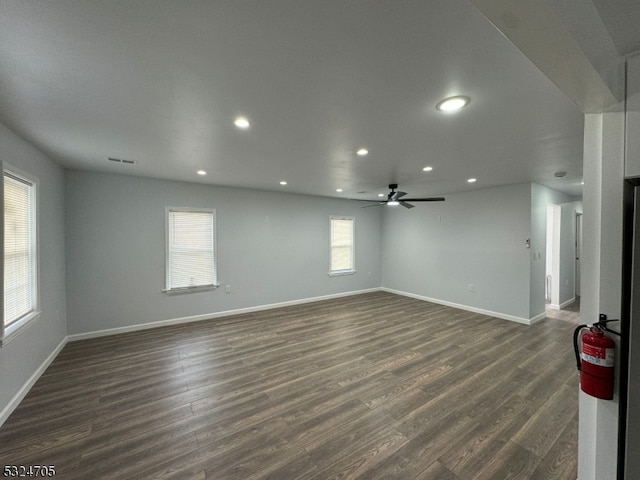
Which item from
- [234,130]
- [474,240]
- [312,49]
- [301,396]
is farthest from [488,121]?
[474,240]

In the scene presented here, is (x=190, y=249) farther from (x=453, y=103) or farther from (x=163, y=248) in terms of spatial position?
(x=453, y=103)

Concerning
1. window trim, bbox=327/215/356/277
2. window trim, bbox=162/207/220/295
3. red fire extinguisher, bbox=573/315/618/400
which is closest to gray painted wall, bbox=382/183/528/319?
window trim, bbox=327/215/356/277

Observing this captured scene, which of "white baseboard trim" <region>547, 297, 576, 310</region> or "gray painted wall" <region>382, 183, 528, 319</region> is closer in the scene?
"gray painted wall" <region>382, 183, 528, 319</region>

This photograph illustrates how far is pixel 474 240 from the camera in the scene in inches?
213

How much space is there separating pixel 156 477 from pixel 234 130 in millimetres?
2687

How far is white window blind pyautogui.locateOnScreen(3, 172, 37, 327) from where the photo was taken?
2.37 m

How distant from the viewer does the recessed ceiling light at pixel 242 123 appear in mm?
2125

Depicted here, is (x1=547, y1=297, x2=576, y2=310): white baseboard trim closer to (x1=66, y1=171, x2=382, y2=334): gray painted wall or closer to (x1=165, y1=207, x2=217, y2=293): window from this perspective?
(x1=66, y1=171, x2=382, y2=334): gray painted wall

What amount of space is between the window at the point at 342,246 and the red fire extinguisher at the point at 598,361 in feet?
17.3

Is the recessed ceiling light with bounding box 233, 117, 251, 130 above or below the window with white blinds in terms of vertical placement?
above

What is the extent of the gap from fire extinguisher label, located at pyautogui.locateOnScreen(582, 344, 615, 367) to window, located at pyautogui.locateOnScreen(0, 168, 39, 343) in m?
4.20

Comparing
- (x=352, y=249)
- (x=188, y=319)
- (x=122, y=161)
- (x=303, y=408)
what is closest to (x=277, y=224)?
(x=352, y=249)

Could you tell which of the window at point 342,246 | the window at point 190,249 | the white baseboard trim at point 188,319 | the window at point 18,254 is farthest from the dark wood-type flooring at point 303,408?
the window at point 342,246

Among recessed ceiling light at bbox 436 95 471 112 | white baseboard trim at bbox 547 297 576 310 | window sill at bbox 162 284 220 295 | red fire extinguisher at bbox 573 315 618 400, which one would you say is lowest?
white baseboard trim at bbox 547 297 576 310
